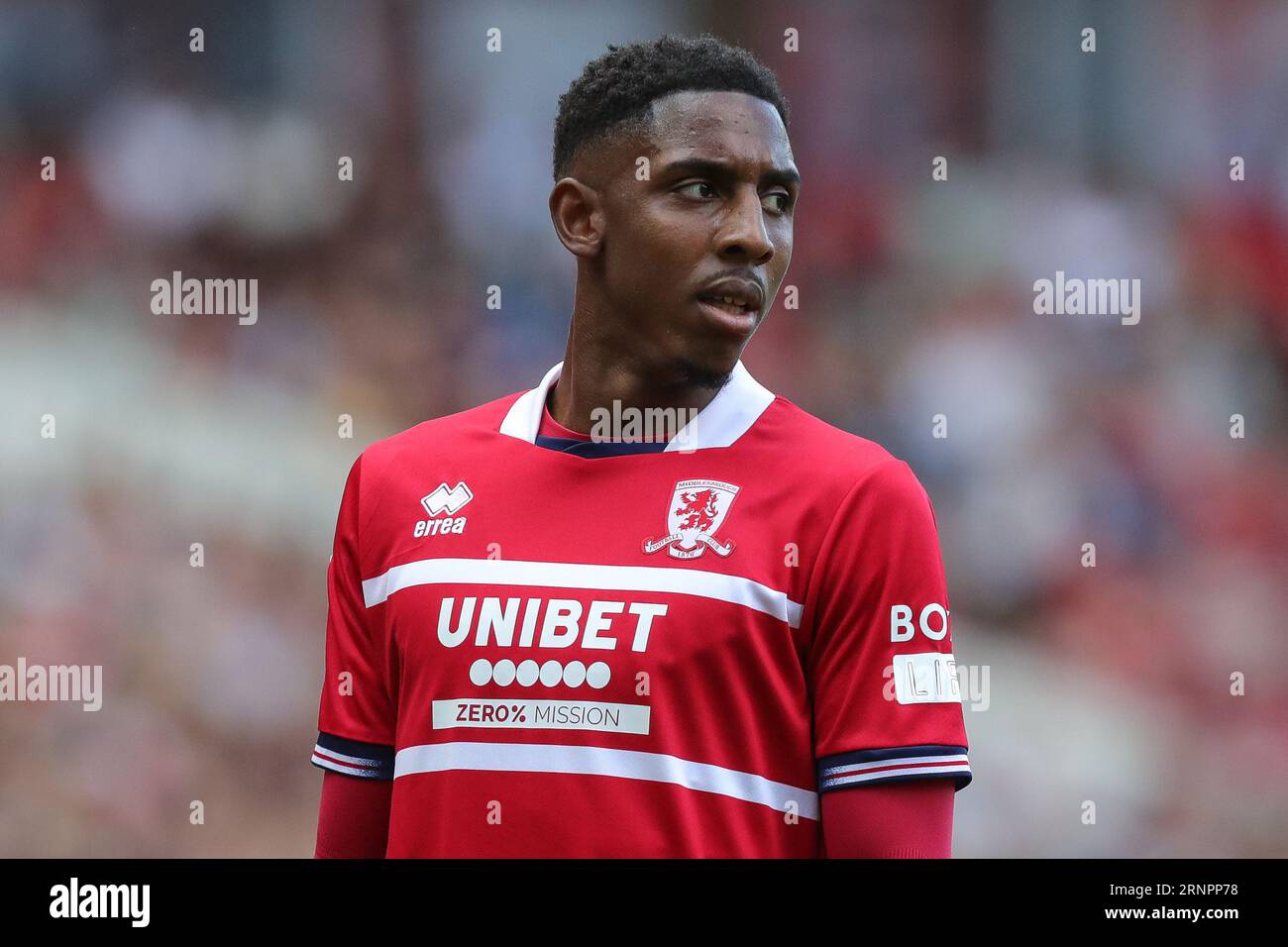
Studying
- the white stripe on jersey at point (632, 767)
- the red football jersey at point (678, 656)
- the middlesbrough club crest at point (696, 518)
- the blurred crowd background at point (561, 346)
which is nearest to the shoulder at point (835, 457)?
the red football jersey at point (678, 656)

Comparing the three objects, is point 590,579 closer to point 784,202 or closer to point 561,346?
point 784,202

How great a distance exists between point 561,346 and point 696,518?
3.27 metres

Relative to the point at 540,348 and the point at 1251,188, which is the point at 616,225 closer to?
the point at 540,348

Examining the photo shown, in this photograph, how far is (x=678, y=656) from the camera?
2.00 m

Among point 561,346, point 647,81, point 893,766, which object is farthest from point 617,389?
point 561,346

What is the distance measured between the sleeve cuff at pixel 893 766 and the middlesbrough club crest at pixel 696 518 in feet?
1.15

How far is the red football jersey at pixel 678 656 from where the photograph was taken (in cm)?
200

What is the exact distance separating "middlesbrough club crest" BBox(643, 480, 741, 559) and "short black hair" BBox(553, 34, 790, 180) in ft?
1.96

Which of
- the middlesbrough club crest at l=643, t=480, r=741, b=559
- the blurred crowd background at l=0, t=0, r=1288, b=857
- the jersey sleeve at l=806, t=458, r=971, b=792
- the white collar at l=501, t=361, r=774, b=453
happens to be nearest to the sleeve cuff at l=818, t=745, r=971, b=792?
the jersey sleeve at l=806, t=458, r=971, b=792

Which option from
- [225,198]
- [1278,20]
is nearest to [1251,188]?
[1278,20]

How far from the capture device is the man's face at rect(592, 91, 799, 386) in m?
2.18

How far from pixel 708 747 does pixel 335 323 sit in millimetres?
3872

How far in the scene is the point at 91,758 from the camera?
16.6 feet

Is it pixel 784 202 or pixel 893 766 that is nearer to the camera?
pixel 893 766
